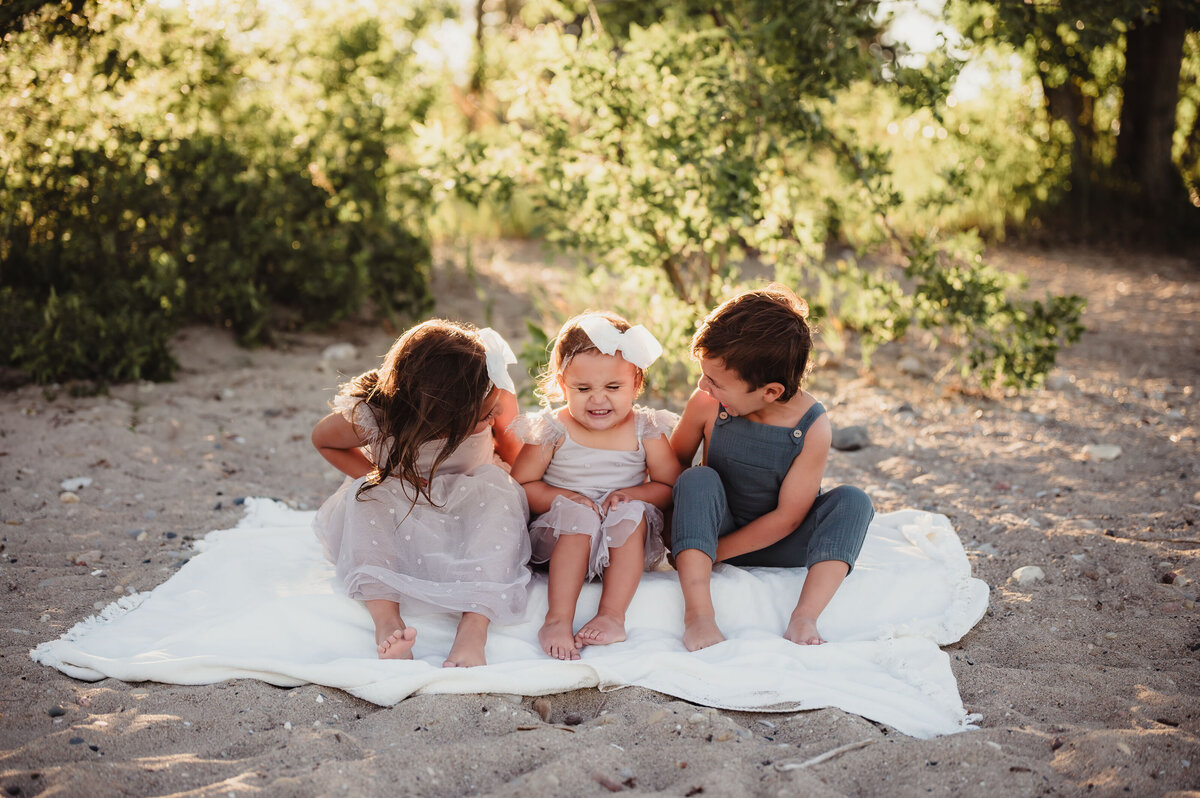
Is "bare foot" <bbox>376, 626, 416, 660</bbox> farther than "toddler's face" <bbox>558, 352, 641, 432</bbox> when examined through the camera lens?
No

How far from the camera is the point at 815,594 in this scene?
113 inches

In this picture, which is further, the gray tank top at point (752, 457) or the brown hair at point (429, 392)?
the gray tank top at point (752, 457)

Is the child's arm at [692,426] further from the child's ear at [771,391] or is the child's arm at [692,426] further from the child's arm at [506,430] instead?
the child's arm at [506,430]

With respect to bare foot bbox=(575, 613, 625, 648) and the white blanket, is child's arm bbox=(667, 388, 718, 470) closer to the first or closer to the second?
the white blanket

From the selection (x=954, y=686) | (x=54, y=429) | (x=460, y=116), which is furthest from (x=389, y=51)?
(x=954, y=686)

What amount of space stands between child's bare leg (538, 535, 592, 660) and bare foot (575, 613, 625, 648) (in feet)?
0.11

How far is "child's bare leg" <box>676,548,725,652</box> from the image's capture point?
275cm

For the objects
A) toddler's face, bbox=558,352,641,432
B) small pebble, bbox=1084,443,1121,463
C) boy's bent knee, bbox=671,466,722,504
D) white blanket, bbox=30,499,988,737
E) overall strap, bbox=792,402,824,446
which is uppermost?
toddler's face, bbox=558,352,641,432

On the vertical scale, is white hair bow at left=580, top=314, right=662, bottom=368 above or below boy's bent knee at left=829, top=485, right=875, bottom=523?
above

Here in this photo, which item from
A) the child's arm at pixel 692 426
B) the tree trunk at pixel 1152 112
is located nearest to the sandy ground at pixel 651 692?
the child's arm at pixel 692 426

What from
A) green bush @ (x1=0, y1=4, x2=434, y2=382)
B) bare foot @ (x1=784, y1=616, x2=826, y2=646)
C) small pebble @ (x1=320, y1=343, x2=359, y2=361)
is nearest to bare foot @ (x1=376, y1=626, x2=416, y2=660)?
bare foot @ (x1=784, y1=616, x2=826, y2=646)

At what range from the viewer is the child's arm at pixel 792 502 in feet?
9.78

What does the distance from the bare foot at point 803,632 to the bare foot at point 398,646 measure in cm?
106

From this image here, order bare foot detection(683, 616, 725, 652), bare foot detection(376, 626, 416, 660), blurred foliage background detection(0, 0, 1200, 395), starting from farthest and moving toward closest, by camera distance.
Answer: blurred foliage background detection(0, 0, 1200, 395) < bare foot detection(683, 616, 725, 652) < bare foot detection(376, 626, 416, 660)
